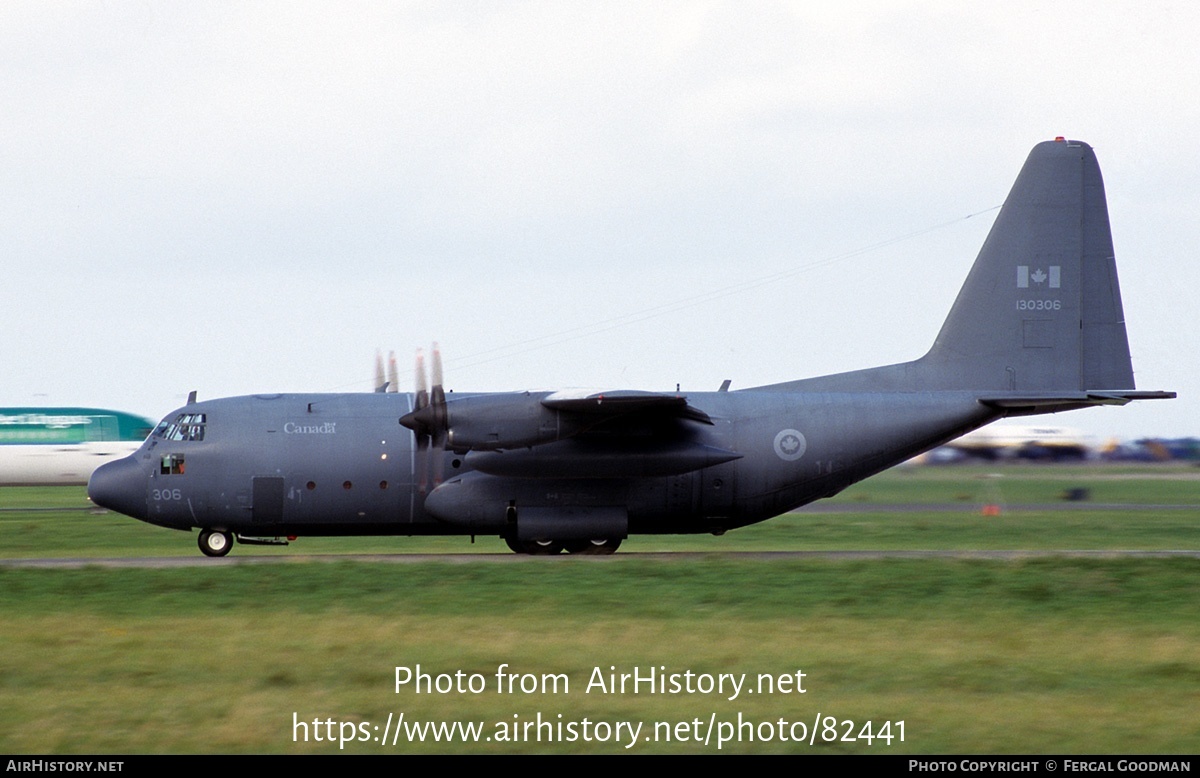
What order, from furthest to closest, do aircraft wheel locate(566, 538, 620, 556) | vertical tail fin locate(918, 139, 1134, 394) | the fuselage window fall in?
vertical tail fin locate(918, 139, 1134, 394) → aircraft wheel locate(566, 538, 620, 556) → the fuselage window

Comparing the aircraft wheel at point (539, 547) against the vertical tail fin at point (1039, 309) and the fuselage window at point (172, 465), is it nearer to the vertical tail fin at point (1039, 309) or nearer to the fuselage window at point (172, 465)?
the vertical tail fin at point (1039, 309)

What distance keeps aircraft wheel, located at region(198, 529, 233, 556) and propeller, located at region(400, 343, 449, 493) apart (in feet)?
13.9

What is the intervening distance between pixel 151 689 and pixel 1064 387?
20.4 m

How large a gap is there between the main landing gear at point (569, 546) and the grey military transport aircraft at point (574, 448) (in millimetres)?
45

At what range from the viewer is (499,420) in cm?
2455

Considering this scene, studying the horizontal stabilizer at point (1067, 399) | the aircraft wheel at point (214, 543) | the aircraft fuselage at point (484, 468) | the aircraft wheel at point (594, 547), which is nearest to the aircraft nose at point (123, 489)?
the aircraft fuselage at point (484, 468)

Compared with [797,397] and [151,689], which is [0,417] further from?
[151,689]

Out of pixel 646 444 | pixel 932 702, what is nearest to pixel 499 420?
pixel 646 444

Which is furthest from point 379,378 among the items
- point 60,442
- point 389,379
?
point 60,442

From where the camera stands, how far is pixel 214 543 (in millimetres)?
26703

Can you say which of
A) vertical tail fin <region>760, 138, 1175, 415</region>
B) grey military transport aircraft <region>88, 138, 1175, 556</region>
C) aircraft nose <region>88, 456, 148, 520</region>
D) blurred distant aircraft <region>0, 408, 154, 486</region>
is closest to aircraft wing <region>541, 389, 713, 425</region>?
grey military transport aircraft <region>88, 138, 1175, 556</region>

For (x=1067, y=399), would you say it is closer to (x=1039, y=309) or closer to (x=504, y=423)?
(x=1039, y=309)

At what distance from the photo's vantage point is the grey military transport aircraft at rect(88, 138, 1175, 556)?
2555cm

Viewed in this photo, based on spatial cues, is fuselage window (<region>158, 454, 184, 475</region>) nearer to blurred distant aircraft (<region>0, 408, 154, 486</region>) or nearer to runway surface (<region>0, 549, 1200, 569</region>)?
runway surface (<region>0, 549, 1200, 569</region>)
